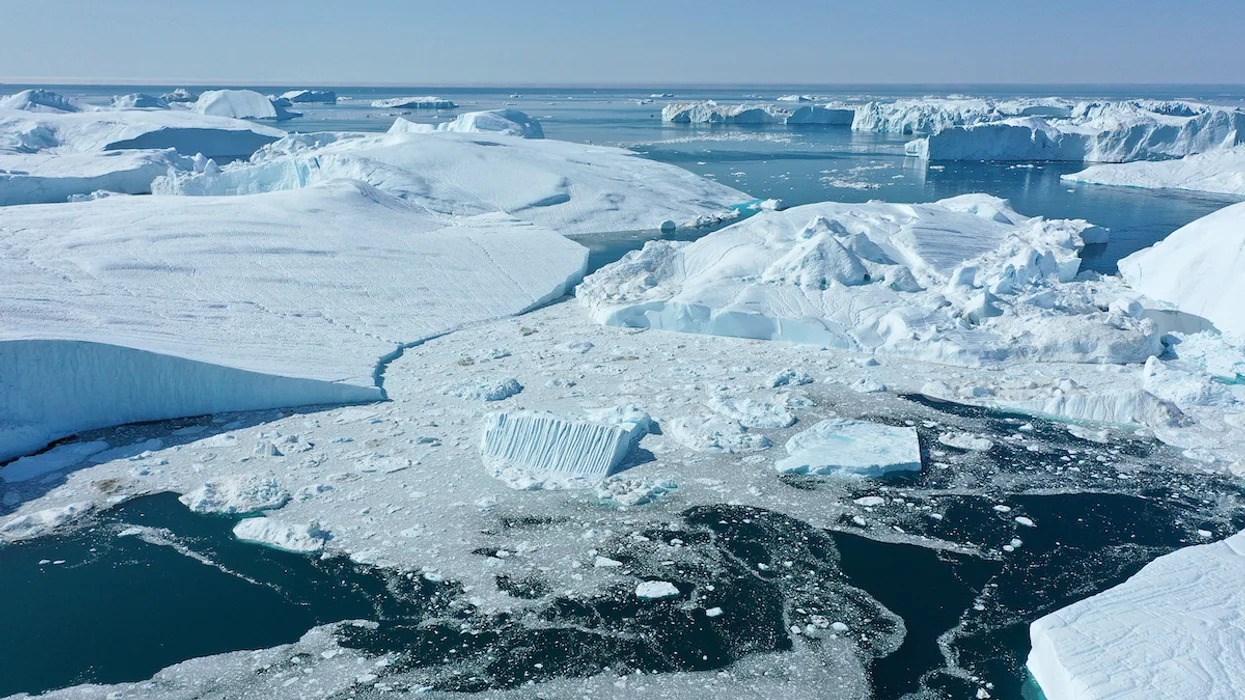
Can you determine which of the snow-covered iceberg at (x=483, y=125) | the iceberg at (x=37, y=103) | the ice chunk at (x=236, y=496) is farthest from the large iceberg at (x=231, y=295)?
the iceberg at (x=37, y=103)

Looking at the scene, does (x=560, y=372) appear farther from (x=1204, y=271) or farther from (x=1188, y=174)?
(x=1188, y=174)

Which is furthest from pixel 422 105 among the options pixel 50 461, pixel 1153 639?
pixel 1153 639

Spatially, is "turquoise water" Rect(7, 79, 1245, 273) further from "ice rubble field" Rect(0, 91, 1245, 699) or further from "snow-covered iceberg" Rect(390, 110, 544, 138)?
"snow-covered iceberg" Rect(390, 110, 544, 138)

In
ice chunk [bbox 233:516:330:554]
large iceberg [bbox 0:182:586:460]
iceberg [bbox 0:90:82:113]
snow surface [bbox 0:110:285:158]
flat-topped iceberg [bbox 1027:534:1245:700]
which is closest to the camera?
flat-topped iceberg [bbox 1027:534:1245:700]

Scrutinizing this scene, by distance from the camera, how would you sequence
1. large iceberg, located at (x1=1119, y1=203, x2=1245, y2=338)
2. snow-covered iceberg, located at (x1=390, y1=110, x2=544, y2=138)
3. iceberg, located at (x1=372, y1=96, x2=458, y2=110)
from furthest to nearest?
iceberg, located at (x1=372, y1=96, x2=458, y2=110) < snow-covered iceberg, located at (x1=390, y1=110, x2=544, y2=138) < large iceberg, located at (x1=1119, y1=203, x2=1245, y2=338)

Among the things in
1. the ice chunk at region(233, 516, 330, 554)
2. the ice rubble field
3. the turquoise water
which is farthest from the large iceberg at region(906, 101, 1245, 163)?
the ice chunk at region(233, 516, 330, 554)

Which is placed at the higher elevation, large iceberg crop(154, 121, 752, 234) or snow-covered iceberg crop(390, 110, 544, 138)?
snow-covered iceberg crop(390, 110, 544, 138)

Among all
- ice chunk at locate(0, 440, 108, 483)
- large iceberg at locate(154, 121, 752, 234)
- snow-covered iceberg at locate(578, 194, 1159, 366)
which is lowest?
ice chunk at locate(0, 440, 108, 483)
